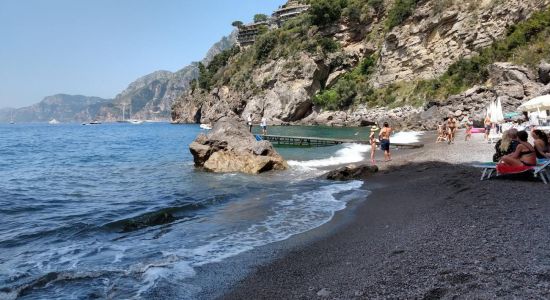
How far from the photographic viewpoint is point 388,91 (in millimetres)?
66125

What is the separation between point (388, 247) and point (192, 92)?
121246 millimetres

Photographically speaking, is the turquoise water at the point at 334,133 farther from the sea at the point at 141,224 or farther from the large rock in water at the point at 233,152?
the sea at the point at 141,224

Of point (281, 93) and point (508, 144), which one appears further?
point (281, 93)

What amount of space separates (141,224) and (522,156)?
9.60 meters

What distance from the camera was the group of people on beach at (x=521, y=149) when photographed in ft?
32.9

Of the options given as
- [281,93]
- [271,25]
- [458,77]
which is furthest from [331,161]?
[271,25]

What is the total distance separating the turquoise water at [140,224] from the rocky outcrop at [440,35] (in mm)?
45630

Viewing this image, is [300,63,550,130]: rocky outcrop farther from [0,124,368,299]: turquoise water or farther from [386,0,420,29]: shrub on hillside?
[0,124,368,299]: turquoise water

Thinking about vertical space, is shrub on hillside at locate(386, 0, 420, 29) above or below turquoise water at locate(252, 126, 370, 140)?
above

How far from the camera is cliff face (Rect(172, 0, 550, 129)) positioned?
45719 mm

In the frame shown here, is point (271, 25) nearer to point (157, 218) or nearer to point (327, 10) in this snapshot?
point (327, 10)

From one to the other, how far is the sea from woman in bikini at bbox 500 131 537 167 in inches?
159

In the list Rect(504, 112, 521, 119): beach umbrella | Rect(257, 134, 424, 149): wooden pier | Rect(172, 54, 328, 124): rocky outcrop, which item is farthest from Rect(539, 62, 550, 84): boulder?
Rect(172, 54, 328, 124): rocky outcrop

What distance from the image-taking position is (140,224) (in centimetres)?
1017
